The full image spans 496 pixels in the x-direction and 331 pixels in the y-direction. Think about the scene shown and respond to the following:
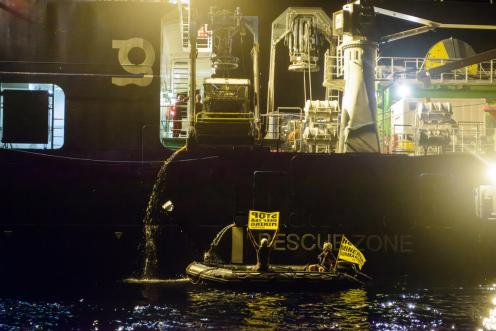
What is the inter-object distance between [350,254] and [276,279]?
2137mm

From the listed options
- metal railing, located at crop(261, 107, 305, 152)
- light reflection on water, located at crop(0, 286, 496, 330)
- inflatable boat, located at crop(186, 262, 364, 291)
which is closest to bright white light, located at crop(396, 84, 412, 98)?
metal railing, located at crop(261, 107, 305, 152)

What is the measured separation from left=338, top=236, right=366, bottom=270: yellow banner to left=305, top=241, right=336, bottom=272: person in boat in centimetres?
26

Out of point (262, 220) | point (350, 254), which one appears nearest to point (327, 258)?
point (350, 254)

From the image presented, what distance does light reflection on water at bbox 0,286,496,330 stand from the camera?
11953 mm

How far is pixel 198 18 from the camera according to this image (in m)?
16.3

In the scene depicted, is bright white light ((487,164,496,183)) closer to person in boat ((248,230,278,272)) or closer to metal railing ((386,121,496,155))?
metal railing ((386,121,496,155))

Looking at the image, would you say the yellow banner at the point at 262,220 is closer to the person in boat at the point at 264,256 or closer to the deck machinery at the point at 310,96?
the person in boat at the point at 264,256

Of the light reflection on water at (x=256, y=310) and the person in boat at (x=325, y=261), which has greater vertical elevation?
the person in boat at (x=325, y=261)

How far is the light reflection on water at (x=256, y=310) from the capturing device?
11953mm

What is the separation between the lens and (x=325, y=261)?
15281 millimetres

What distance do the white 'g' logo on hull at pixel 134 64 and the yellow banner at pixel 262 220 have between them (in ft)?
16.5

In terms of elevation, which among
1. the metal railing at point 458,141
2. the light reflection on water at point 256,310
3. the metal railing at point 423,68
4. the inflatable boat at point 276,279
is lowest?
the light reflection on water at point 256,310

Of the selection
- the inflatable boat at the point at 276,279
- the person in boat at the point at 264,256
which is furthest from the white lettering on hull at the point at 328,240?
the inflatable boat at the point at 276,279

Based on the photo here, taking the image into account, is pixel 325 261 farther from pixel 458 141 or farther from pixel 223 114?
pixel 458 141
